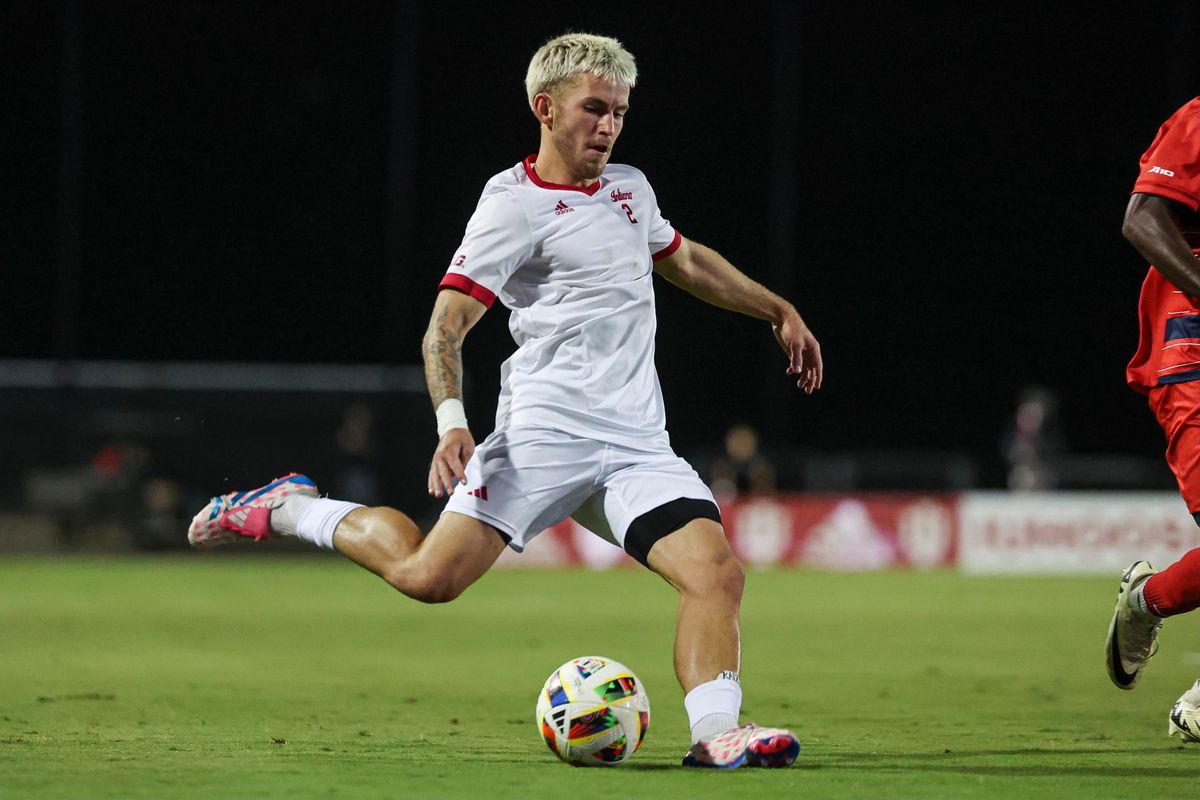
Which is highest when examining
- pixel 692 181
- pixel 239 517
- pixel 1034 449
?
pixel 692 181

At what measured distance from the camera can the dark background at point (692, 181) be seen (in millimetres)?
27844

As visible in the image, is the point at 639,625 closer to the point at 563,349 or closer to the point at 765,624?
the point at 765,624

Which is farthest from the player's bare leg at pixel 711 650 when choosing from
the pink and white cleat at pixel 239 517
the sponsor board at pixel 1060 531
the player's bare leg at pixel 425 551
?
the sponsor board at pixel 1060 531

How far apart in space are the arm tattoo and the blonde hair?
894 mm

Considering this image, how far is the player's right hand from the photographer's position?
215 inches

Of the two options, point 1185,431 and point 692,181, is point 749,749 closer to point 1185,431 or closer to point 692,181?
point 1185,431

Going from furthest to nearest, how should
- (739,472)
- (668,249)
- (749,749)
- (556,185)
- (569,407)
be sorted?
(739,472) < (668,249) < (556,185) < (569,407) < (749,749)

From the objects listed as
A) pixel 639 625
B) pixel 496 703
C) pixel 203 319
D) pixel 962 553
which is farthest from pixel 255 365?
pixel 496 703

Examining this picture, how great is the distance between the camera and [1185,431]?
6215mm

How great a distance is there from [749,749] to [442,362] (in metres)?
1.62

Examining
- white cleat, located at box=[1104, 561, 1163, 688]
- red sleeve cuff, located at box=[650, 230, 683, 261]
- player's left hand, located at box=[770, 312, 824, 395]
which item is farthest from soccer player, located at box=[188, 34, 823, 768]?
white cleat, located at box=[1104, 561, 1163, 688]

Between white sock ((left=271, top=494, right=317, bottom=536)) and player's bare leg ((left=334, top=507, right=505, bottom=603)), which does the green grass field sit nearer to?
player's bare leg ((left=334, top=507, right=505, bottom=603))

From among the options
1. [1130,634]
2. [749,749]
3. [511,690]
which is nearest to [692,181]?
[511,690]

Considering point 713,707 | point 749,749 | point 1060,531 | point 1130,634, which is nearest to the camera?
point 749,749
